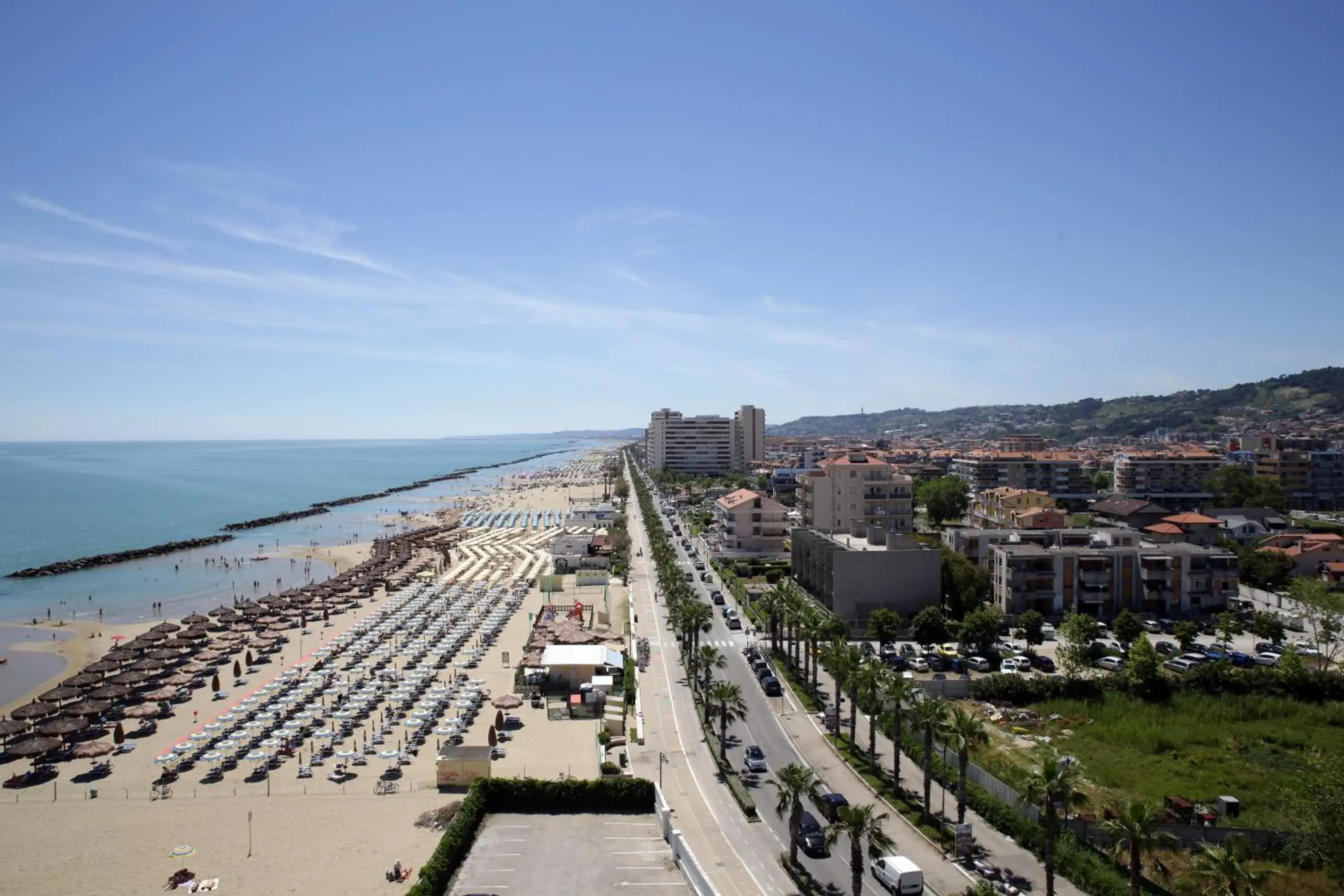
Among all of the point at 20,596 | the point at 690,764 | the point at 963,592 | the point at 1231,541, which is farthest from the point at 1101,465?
the point at 20,596

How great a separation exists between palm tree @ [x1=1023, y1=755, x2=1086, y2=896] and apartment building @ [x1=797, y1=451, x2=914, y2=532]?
54212mm

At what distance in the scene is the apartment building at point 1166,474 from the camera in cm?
11150

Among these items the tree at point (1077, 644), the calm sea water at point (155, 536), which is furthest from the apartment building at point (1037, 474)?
the calm sea water at point (155, 536)

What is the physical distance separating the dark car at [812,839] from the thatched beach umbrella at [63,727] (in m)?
31.7

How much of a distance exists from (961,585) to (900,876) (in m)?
33.9

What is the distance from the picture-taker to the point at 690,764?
32625 mm

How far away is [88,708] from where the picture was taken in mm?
39250

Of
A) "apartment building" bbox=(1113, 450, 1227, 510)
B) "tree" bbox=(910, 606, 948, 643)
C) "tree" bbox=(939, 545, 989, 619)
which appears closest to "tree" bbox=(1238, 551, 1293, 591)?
"tree" bbox=(939, 545, 989, 619)

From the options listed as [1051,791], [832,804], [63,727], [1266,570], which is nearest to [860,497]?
[1266,570]

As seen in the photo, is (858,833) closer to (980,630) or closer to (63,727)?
(980,630)

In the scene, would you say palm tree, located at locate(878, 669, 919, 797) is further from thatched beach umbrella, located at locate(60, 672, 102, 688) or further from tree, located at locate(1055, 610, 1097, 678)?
thatched beach umbrella, located at locate(60, 672, 102, 688)

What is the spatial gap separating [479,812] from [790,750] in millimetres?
12522

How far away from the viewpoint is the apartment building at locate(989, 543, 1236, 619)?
55.2m

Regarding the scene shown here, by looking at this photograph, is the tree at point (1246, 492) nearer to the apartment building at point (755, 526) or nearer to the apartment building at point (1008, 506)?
the apartment building at point (1008, 506)
